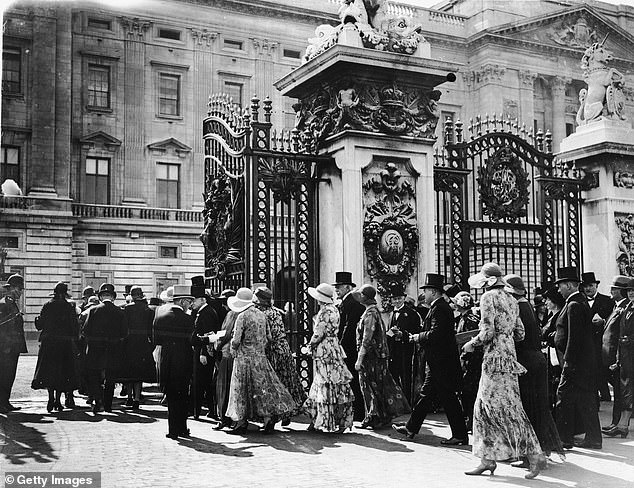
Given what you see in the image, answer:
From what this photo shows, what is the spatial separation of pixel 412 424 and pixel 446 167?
4.90m

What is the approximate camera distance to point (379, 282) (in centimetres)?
1102

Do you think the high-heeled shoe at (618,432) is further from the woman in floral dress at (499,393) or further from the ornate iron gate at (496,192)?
the ornate iron gate at (496,192)

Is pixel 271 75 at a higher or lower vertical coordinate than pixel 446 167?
higher

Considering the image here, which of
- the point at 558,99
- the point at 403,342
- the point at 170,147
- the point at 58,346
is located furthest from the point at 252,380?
the point at 558,99

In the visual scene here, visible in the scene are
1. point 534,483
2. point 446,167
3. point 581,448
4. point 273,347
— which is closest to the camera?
point 534,483

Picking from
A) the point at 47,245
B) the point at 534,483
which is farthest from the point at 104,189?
the point at 534,483

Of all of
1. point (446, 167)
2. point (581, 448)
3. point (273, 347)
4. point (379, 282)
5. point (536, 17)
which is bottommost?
point (581, 448)

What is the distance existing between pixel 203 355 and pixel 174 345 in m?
0.98

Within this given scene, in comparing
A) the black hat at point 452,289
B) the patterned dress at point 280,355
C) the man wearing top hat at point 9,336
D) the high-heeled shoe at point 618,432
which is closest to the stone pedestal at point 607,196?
the black hat at point 452,289

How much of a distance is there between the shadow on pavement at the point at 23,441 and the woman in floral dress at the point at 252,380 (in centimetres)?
221

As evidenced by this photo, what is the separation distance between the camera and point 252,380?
955 cm

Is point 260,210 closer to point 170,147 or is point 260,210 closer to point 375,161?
point 375,161

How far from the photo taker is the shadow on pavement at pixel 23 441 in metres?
8.11

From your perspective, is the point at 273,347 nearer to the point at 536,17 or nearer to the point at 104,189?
the point at 104,189
